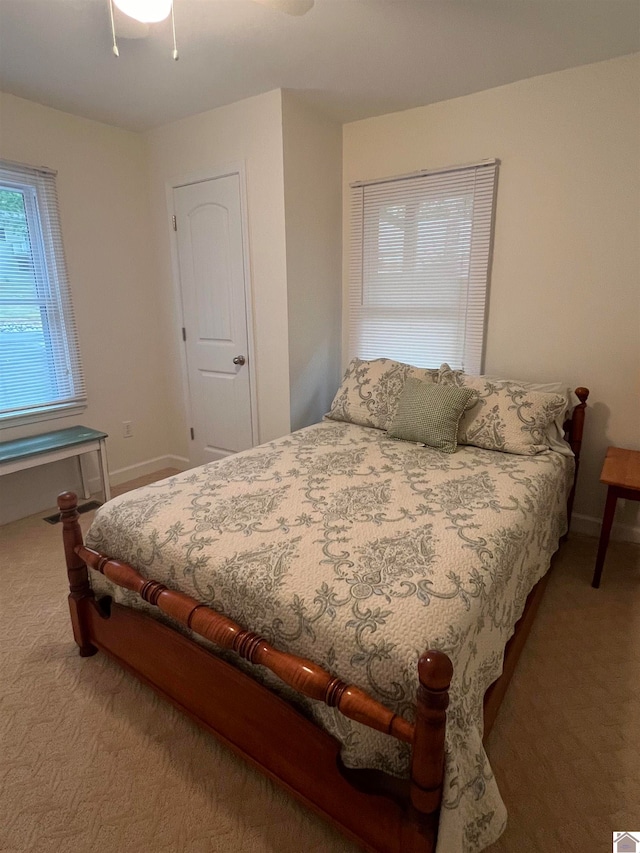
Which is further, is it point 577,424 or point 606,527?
point 577,424

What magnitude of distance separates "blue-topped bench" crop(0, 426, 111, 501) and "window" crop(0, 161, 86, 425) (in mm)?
165

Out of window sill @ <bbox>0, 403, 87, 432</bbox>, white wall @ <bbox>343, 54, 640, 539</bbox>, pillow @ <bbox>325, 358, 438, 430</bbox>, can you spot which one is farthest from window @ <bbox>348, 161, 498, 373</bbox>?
window sill @ <bbox>0, 403, 87, 432</bbox>

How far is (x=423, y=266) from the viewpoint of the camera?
9.93 feet

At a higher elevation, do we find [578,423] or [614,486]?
[578,423]

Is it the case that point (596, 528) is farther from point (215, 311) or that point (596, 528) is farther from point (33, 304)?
point (33, 304)

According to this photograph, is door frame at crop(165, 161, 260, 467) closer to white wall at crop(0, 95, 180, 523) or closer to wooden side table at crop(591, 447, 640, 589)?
white wall at crop(0, 95, 180, 523)

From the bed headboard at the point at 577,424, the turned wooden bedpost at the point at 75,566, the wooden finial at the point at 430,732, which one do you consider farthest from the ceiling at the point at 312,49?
the wooden finial at the point at 430,732

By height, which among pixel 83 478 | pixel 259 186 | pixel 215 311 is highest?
pixel 259 186

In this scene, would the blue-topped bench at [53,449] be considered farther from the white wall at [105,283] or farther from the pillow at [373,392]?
the pillow at [373,392]

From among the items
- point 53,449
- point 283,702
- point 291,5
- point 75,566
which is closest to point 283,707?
point 283,702

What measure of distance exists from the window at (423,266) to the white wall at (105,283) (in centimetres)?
161

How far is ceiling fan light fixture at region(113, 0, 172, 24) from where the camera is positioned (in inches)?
58.4

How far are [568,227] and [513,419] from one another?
1.15 m

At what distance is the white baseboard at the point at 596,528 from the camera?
2674 mm
